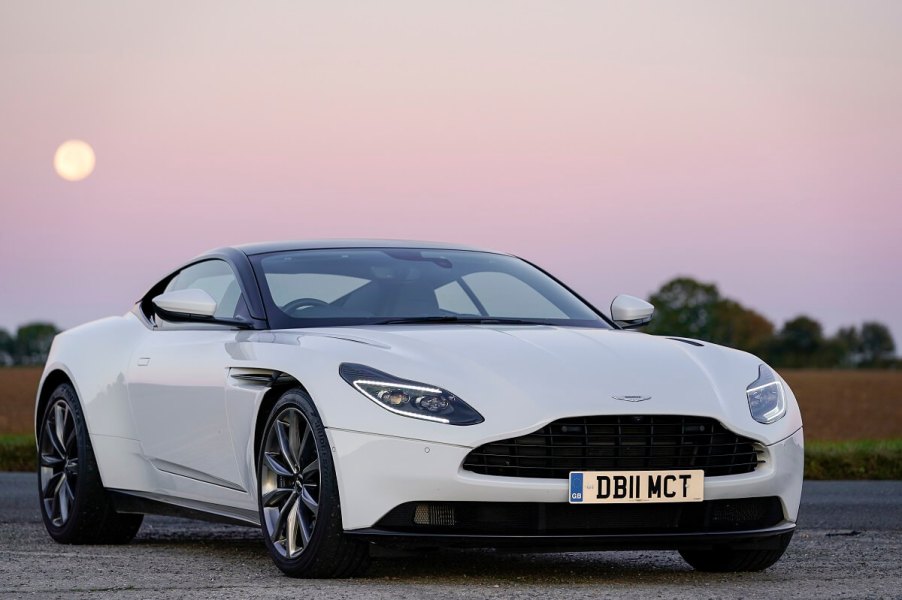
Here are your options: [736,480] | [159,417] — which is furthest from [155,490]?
[736,480]

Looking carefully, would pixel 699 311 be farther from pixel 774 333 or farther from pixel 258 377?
pixel 258 377

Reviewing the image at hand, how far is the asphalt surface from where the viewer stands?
18.6 feet

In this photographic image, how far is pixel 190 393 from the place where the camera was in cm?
702

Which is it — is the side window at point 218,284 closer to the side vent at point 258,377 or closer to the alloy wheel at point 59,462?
the side vent at point 258,377

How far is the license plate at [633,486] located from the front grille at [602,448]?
3cm

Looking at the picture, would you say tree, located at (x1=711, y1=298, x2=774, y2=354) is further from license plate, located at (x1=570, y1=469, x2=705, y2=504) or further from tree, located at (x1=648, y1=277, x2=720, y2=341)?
license plate, located at (x1=570, y1=469, x2=705, y2=504)

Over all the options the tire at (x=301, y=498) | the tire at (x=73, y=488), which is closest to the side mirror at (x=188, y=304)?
the tire at (x=301, y=498)

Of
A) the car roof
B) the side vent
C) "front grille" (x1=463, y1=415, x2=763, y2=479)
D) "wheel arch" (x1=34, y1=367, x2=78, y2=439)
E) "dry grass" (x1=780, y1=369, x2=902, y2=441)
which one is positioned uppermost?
the car roof

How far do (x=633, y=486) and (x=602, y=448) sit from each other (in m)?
0.19

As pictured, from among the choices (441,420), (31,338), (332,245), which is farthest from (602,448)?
(31,338)

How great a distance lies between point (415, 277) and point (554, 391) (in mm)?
1723

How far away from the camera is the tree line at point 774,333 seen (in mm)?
108562

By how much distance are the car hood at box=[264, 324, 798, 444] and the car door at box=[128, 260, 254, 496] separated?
606 mm

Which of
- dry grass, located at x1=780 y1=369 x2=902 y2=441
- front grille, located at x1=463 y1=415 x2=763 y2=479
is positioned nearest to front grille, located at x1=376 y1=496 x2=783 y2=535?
front grille, located at x1=463 y1=415 x2=763 y2=479
